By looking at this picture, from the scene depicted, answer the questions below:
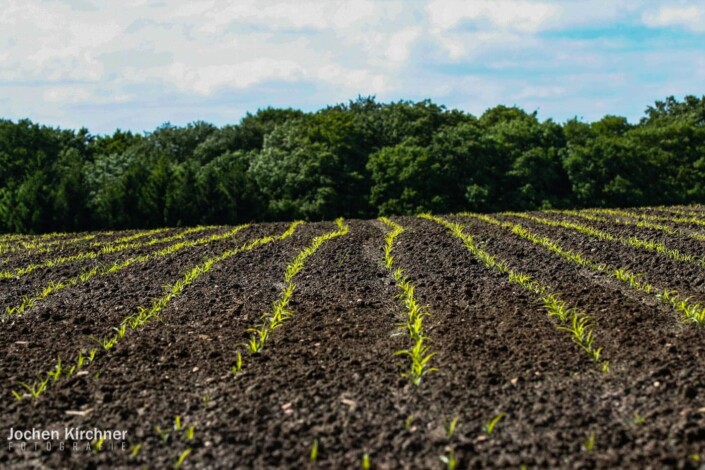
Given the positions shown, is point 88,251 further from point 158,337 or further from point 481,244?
point 158,337

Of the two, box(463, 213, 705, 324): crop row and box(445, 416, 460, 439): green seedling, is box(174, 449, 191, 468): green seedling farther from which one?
box(463, 213, 705, 324): crop row

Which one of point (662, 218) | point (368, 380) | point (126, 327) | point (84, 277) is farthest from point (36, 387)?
point (662, 218)

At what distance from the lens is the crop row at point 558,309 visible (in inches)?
277

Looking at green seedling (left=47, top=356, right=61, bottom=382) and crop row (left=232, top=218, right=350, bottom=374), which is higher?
crop row (left=232, top=218, right=350, bottom=374)

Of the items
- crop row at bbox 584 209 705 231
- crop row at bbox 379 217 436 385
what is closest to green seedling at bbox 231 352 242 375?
crop row at bbox 379 217 436 385

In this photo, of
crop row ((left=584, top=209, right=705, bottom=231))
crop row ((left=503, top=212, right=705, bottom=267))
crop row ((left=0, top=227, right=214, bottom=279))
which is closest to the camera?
crop row ((left=503, top=212, right=705, bottom=267))

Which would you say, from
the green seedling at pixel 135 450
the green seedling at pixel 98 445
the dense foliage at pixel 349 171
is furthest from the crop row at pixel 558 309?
the dense foliage at pixel 349 171

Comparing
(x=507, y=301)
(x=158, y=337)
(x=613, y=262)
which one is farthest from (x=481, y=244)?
(x=158, y=337)

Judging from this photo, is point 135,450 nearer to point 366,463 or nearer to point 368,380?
point 366,463

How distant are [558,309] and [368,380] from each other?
10.2 feet

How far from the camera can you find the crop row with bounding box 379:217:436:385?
6.33 m

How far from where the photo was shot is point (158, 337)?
318 inches

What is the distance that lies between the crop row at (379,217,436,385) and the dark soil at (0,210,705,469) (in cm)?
9

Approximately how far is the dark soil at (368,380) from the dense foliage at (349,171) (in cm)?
2260
